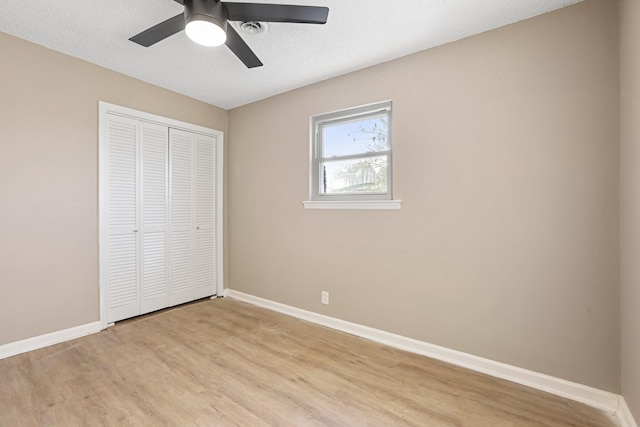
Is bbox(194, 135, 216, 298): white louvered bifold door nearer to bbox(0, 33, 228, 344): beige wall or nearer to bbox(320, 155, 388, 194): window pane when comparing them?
bbox(0, 33, 228, 344): beige wall

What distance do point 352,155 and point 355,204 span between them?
1.63 feet

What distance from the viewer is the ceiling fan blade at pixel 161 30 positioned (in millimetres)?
1648

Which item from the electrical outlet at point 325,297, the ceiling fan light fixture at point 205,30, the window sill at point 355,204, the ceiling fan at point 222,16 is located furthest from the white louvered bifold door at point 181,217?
the ceiling fan light fixture at point 205,30

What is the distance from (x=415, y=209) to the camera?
239cm

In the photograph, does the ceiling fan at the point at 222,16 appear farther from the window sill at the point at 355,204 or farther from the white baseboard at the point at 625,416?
the white baseboard at the point at 625,416

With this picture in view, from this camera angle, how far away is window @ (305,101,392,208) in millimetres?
2637

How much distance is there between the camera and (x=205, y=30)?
1573 millimetres

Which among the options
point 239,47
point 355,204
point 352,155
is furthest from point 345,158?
point 239,47

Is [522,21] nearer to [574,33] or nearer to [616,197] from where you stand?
[574,33]

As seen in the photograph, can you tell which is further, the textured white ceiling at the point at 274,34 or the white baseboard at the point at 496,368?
the textured white ceiling at the point at 274,34

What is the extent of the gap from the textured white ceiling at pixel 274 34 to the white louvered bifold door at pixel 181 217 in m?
0.76

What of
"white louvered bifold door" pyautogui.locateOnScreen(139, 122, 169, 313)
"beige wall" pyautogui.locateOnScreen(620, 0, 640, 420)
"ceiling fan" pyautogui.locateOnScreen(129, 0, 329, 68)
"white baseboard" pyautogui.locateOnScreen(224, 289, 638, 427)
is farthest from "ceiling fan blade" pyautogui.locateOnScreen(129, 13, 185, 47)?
"white baseboard" pyautogui.locateOnScreen(224, 289, 638, 427)

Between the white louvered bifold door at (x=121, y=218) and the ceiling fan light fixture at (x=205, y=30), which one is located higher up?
the ceiling fan light fixture at (x=205, y=30)

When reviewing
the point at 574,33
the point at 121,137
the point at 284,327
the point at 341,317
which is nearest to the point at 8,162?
the point at 121,137
